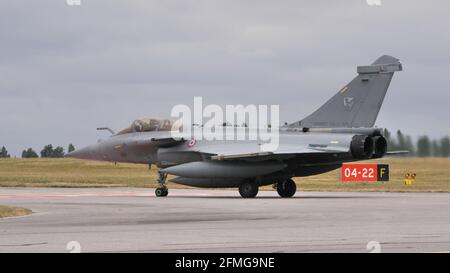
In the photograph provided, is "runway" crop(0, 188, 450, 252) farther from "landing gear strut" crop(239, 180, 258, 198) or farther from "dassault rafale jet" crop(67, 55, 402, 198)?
"landing gear strut" crop(239, 180, 258, 198)

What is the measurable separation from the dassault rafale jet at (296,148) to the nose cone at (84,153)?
3693mm

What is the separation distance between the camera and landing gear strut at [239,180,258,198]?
3531 centimetres

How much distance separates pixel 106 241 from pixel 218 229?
3.44m

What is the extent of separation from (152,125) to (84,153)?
4304 millimetres

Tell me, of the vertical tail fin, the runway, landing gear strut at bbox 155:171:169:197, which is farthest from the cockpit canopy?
the runway

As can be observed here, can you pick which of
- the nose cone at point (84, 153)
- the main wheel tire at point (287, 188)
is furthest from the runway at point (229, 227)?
the nose cone at point (84, 153)

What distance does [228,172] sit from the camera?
117ft

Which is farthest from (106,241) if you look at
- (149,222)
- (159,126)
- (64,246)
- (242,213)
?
(159,126)

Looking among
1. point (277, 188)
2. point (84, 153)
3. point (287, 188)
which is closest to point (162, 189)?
point (277, 188)

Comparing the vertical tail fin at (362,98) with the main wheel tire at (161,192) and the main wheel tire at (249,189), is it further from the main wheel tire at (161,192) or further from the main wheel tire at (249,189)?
the main wheel tire at (161,192)

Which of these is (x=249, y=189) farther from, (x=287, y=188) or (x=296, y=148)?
(x=296, y=148)

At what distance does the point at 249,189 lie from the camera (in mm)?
35344

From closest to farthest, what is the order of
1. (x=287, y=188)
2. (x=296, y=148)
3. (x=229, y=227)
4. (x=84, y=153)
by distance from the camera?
(x=229, y=227), (x=296, y=148), (x=287, y=188), (x=84, y=153)
